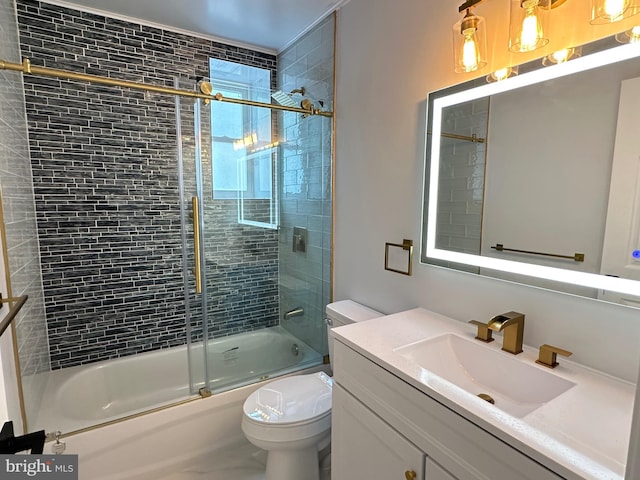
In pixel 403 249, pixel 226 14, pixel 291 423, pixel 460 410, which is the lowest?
pixel 291 423

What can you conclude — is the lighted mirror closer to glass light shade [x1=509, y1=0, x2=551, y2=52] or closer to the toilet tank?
glass light shade [x1=509, y1=0, x2=551, y2=52]

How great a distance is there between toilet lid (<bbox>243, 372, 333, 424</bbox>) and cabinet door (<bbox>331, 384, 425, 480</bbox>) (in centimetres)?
26

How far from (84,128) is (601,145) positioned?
2810 millimetres

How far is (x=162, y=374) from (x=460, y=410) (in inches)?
A: 95.3

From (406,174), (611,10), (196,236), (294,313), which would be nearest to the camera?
(611,10)

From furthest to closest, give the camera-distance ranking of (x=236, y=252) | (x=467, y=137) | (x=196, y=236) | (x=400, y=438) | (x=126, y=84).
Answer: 1. (x=236, y=252)
2. (x=196, y=236)
3. (x=126, y=84)
4. (x=467, y=137)
5. (x=400, y=438)

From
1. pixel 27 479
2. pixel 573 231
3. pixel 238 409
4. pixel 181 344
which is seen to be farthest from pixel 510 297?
pixel 181 344

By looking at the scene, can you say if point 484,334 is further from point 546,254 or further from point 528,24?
point 528,24

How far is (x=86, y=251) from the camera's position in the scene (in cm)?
234

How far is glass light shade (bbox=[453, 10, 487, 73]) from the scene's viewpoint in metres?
1.25

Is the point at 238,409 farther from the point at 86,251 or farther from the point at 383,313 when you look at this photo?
the point at 86,251

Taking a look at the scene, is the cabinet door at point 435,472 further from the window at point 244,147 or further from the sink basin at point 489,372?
the window at point 244,147

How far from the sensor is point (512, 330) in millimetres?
1174

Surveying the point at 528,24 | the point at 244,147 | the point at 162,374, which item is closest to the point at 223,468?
the point at 162,374
